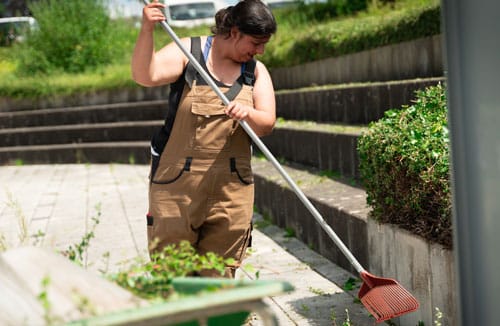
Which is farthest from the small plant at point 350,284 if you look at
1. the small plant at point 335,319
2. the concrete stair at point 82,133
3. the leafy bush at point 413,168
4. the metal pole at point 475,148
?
the concrete stair at point 82,133

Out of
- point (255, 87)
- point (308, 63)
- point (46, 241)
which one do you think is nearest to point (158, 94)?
point (308, 63)

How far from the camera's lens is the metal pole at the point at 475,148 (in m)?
2.41

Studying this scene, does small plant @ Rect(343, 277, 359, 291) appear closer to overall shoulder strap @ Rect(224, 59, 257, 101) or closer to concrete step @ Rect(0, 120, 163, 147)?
overall shoulder strap @ Rect(224, 59, 257, 101)

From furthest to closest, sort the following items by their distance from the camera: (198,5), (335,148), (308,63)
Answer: (198,5), (308,63), (335,148)

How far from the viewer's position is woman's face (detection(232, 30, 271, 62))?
3843 millimetres

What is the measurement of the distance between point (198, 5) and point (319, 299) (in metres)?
16.1

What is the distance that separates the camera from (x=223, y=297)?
1814 millimetres

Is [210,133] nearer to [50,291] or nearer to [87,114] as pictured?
[50,291]

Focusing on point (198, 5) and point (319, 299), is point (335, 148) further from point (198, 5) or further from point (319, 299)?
point (198, 5)

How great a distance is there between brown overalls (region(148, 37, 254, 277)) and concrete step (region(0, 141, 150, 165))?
31.3ft

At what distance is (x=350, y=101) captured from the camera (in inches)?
324

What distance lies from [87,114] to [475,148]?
511 inches

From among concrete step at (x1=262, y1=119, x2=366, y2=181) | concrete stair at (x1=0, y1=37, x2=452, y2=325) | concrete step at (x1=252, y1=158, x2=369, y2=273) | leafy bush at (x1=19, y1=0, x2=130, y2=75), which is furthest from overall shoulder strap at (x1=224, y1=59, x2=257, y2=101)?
leafy bush at (x1=19, y1=0, x2=130, y2=75)

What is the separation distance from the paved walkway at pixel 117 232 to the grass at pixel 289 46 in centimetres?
213
